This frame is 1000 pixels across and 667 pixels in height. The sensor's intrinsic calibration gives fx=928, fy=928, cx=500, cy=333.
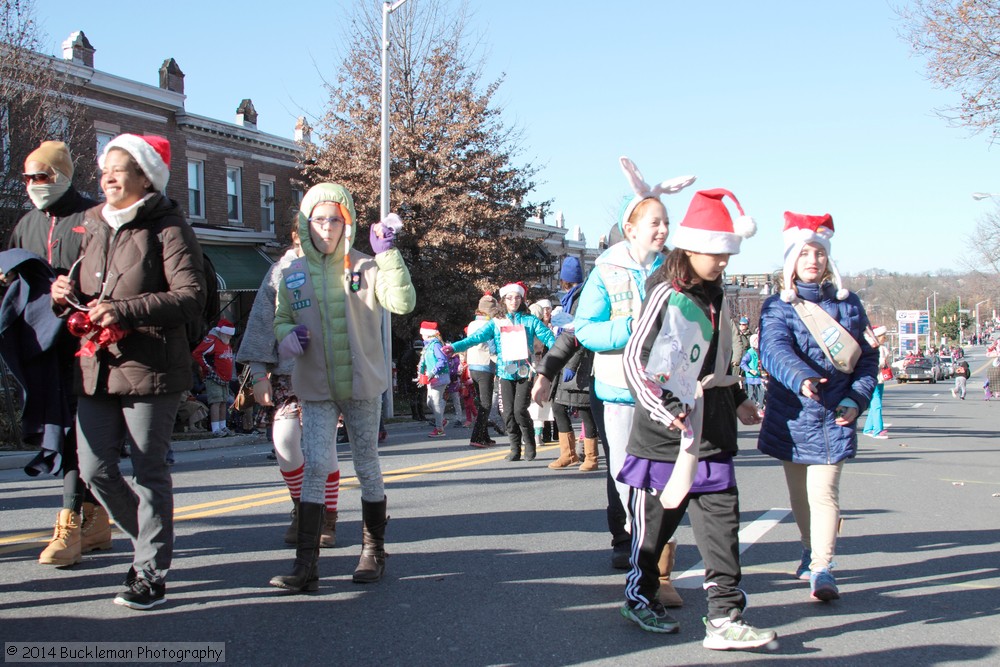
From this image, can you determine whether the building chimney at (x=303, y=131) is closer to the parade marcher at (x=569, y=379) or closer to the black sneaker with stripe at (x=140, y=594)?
the parade marcher at (x=569, y=379)

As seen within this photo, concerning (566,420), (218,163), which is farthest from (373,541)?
(218,163)

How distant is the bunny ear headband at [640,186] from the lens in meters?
4.61

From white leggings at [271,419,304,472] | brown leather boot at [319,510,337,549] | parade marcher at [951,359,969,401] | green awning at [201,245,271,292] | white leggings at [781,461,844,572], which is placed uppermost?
green awning at [201,245,271,292]

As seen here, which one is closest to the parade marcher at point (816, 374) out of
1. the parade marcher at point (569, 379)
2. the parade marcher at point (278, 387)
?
the parade marcher at point (569, 379)

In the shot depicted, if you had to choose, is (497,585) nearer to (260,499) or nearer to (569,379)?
(569,379)

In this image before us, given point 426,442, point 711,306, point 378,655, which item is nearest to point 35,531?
point 378,655

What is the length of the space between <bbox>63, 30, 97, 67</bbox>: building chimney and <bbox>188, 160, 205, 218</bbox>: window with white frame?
12.8ft

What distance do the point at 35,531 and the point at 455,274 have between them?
2234cm

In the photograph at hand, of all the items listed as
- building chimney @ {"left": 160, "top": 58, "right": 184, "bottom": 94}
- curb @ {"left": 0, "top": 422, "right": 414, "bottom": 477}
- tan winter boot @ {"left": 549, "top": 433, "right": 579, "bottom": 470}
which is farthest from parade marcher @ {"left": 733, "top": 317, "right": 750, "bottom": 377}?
building chimney @ {"left": 160, "top": 58, "right": 184, "bottom": 94}

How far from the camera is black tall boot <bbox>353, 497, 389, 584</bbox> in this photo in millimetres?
4945

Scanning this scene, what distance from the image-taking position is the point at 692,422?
12.6ft

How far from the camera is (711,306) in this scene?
401 centimetres

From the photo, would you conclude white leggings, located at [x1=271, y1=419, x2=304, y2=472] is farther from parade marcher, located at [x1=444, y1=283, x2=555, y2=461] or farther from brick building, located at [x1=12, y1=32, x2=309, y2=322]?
brick building, located at [x1=12, y1=32, x2=309, y2=322]

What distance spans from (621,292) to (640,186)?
0.54 meters
